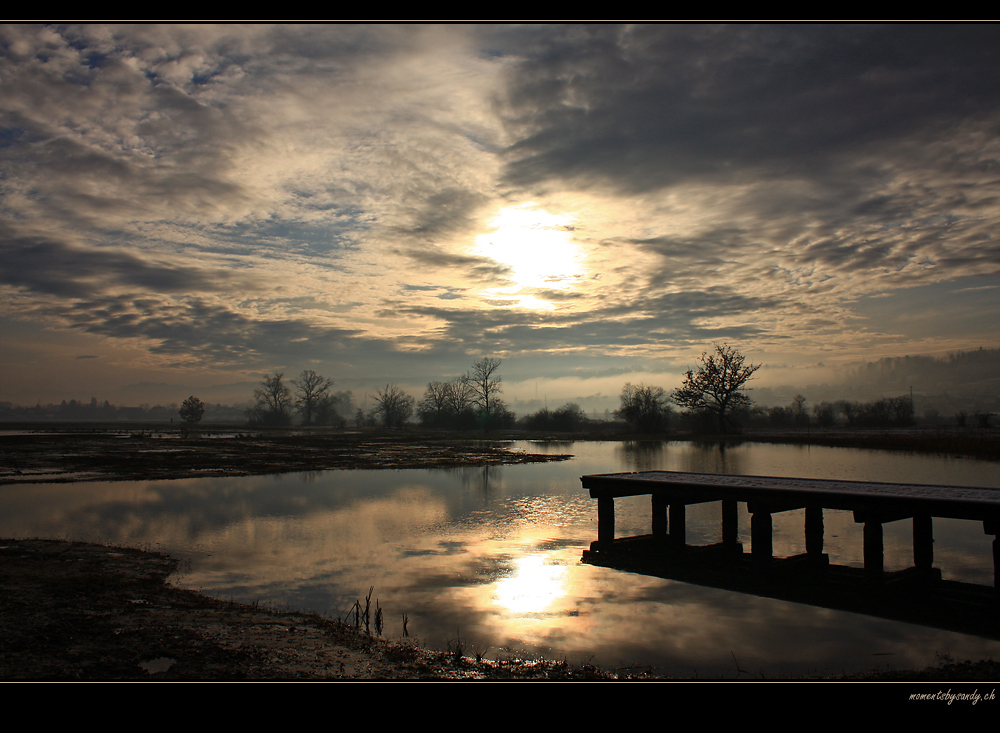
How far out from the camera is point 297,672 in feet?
21.1

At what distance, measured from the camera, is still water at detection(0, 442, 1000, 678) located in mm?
7590

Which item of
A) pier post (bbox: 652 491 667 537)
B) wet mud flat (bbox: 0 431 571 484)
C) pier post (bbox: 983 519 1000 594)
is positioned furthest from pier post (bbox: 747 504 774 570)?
wet mud flat (bbox: 0 431 571 484)

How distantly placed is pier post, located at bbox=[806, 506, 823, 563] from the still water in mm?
1330

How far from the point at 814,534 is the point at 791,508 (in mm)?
946

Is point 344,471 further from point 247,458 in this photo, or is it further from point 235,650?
point 235,650

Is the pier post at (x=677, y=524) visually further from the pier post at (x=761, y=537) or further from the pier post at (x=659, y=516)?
the pier post at (x=761, y=537)

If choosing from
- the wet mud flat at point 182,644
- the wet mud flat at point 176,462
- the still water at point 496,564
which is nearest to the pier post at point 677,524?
the still water at point 496,564

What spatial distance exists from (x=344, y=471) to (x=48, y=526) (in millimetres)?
17145

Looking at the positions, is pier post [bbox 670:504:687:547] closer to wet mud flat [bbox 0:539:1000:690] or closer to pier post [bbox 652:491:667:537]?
pier post [bbox 652:491:667:537]

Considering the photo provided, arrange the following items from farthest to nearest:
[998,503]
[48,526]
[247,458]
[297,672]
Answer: [247,458] → [48,526] → [998,503] → [297,672]

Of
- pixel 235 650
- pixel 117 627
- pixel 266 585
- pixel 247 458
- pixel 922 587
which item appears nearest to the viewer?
pixel 235 650

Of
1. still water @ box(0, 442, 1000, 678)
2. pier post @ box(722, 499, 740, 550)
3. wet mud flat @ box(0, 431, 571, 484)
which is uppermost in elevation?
pier post @ box(722, 499, 740, 550)

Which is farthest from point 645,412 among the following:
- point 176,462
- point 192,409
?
point 192,409
